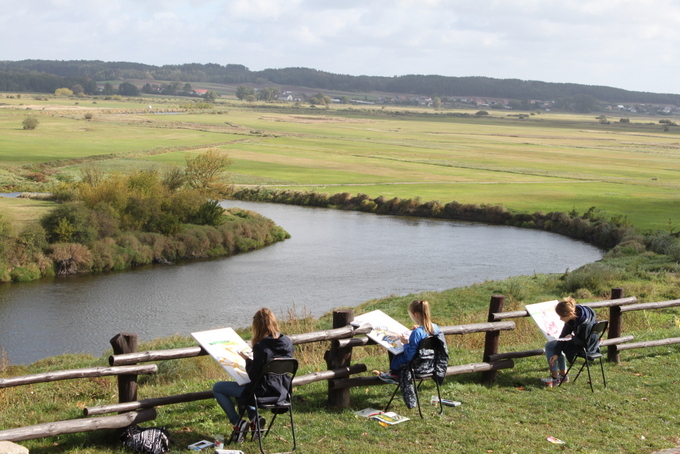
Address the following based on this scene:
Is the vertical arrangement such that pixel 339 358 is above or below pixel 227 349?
below

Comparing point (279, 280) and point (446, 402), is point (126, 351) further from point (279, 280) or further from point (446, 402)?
point (279, 280)

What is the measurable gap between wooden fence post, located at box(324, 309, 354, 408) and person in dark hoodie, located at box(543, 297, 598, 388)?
3.54 m

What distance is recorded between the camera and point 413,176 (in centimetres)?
8944

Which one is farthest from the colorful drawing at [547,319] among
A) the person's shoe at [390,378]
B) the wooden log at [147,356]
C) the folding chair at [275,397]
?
the wooden log at [147,356]

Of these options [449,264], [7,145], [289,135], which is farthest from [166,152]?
[449,264]

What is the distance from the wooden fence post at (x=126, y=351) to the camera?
8828 mm

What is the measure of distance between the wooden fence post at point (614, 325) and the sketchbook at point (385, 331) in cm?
520

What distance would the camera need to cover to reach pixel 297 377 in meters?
10.0

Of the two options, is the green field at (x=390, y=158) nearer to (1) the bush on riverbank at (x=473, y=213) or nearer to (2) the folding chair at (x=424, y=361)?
(1) the bush on riverbank at (x=473, y=213)

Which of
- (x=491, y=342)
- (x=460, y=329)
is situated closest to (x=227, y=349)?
(x=460, y=329)

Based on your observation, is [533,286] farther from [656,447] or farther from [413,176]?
[413,176]

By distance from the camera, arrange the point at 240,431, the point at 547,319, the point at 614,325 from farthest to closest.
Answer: the point at 614,325 → the point at 547,319 → the point at 240,431

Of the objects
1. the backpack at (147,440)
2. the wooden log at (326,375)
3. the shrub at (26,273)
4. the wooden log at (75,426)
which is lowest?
the shrub at (26,273)

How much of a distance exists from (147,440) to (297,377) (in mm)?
2270
